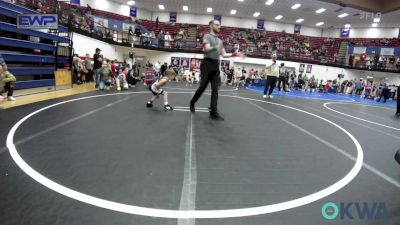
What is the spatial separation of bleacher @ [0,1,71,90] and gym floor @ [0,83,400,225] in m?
4.93

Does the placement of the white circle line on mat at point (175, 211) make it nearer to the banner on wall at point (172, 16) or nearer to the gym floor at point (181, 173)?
the gym floor at point (181, 173)

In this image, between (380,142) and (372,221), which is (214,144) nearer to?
(372,221)

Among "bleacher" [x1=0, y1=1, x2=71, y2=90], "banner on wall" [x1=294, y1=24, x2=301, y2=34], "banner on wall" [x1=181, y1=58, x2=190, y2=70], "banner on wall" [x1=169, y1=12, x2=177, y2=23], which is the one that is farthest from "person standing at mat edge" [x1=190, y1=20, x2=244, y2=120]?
"banner on wall" [x1=294, y1=24, x2=301, y2=34]

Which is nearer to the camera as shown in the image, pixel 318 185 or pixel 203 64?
pixel 318 185

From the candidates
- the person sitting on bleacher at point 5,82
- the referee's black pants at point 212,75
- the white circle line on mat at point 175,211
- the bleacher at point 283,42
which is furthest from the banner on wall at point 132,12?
the white circle line on mat at point 175,211

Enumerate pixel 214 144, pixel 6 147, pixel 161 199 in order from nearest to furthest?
pixel 161 199, pixel 6 147, pixel 214 144

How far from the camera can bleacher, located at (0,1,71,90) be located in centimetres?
807

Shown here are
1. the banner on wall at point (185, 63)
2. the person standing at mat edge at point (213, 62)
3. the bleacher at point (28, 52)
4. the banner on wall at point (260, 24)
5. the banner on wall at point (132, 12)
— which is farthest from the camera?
the banner on wall at point (260, 24)

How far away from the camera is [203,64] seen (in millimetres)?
5320

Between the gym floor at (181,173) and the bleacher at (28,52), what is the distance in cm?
493

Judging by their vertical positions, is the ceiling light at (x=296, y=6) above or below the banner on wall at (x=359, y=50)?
above

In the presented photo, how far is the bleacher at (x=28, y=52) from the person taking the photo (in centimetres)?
807

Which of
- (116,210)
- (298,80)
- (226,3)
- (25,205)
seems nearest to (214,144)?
(116,210)

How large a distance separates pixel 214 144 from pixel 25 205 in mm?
2206
